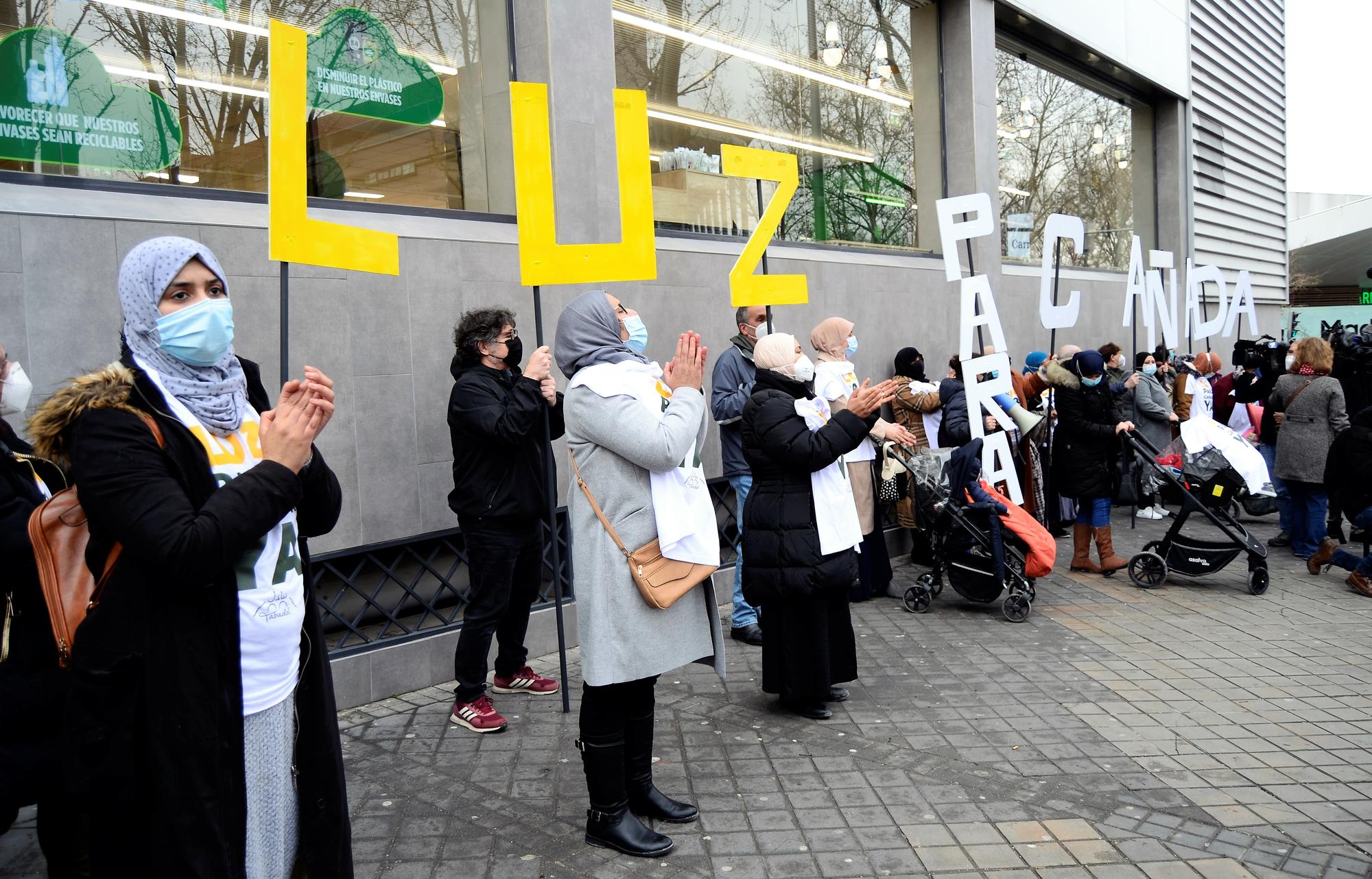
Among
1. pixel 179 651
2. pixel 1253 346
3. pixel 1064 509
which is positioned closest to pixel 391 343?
pixel 179 651

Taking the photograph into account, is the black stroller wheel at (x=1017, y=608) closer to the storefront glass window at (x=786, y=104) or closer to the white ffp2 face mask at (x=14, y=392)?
the storefront glass window at (x=786, y=104)

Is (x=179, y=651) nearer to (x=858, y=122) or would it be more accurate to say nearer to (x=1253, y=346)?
(x=858, y=122)

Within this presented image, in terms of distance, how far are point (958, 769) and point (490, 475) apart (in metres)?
2.67

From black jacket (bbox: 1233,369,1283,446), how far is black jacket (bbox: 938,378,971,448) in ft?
11.3

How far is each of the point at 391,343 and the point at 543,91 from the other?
1.70m

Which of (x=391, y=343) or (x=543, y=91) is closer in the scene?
(x=543, y=91)

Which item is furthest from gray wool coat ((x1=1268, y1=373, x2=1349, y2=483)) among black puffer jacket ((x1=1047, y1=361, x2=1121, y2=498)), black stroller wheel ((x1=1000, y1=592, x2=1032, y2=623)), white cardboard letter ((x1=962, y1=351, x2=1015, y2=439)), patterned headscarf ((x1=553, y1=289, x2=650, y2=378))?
patterned headscarf ((x1=553, y1=289, x2=650, y2=378))

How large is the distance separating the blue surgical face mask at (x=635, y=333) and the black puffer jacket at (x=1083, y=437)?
18.7ft

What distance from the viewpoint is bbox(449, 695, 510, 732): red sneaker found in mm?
5121

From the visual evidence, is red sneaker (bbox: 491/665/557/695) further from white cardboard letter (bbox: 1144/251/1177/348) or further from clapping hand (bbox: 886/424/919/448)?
white cardboard letter (bbox: 1144/251/1177/348)

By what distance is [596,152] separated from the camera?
7035mm

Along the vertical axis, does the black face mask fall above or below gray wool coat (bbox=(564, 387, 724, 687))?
above

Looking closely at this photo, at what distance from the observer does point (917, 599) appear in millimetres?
7527

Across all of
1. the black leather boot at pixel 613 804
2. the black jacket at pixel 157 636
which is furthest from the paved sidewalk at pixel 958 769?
the black jacket at pixel 157 636
